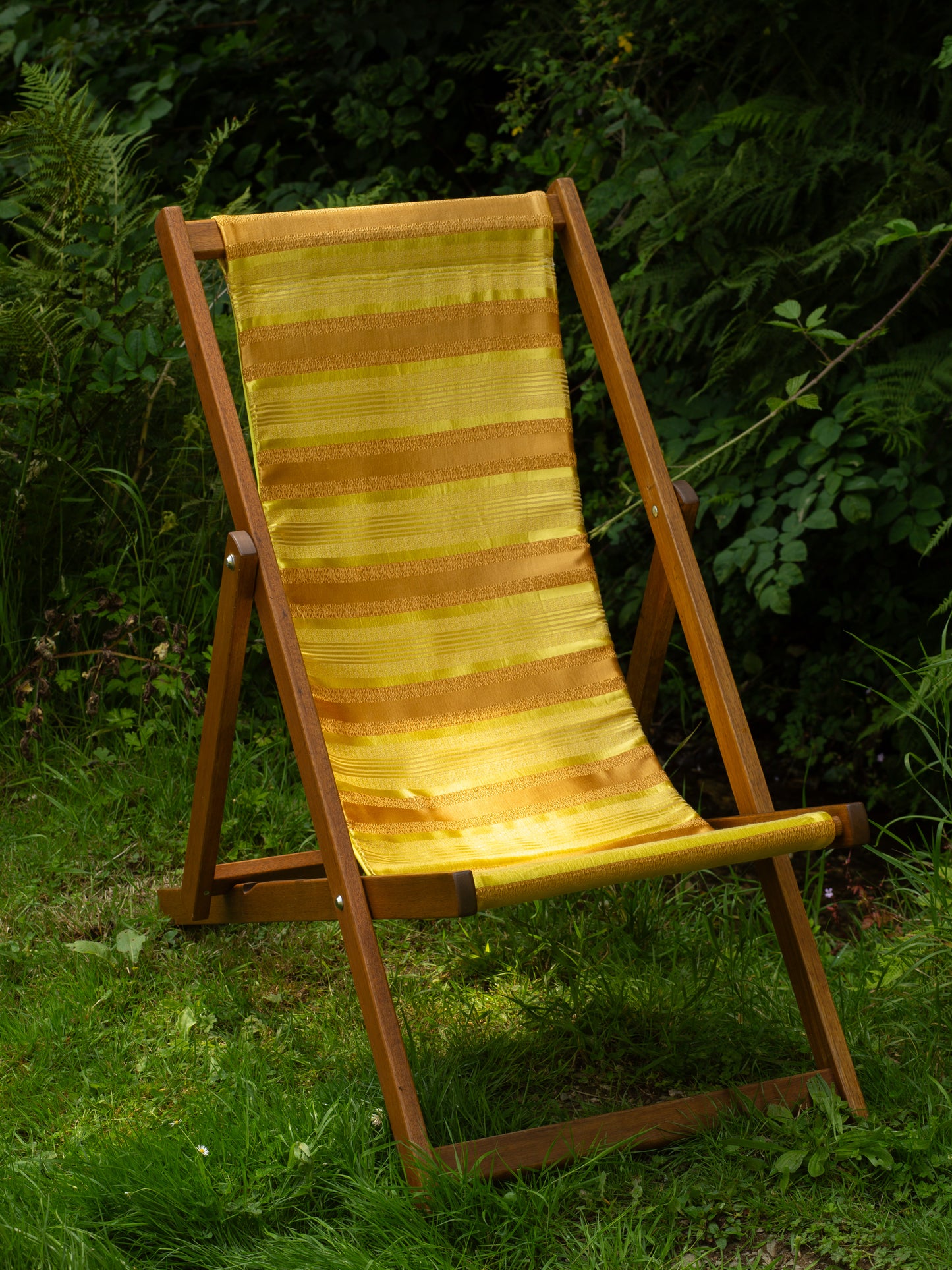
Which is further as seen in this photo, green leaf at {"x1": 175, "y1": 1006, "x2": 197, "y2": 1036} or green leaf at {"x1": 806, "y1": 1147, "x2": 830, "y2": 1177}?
green leaf at {"x1": 175, "y1": 1006, "x2": 197, "y2": 1036}

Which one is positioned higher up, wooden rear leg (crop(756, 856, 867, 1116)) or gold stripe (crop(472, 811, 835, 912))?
gold stripe (crop(472, 811, 835, 912))

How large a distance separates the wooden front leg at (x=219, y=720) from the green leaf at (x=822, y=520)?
129 cm

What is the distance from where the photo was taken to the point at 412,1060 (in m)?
2.05

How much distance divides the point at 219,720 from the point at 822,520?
1.38m

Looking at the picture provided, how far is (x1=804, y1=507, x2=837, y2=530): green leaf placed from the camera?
272cm

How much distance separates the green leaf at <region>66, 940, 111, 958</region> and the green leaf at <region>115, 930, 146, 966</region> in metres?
0.02

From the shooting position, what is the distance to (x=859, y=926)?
261 centimetres

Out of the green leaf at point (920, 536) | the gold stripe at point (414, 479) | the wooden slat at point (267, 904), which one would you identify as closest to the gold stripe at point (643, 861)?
the wooden slat at point (267, 904)

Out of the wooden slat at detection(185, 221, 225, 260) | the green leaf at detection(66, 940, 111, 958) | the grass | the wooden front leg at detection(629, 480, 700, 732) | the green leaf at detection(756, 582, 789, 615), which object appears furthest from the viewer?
the green leaf at detection(756, 582, 789, 615)

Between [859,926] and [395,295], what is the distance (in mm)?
1534

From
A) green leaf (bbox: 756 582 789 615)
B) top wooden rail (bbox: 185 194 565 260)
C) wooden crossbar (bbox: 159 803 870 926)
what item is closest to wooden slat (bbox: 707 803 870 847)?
wooden crossbar (bbox: 159 803 870 926)

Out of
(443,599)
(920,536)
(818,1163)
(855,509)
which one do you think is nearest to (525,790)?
(443,599)

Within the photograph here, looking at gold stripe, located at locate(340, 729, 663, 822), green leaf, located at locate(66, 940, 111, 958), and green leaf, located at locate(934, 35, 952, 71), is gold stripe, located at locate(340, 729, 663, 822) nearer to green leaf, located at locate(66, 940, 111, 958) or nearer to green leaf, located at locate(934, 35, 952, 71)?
green leaf, located at locate(66, 940, 111, 958)

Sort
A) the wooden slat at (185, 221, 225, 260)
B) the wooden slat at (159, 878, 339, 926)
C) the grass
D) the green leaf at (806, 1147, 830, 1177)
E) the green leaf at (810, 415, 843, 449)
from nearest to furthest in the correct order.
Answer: the grass < the green leaf at (806, 1147, 830, 1177) < the wooden slat at (159, 878, 339, 926) < the wooden slat at (185, 221, 225, 260) < the green leaf at (810, 415, 843, 449)
